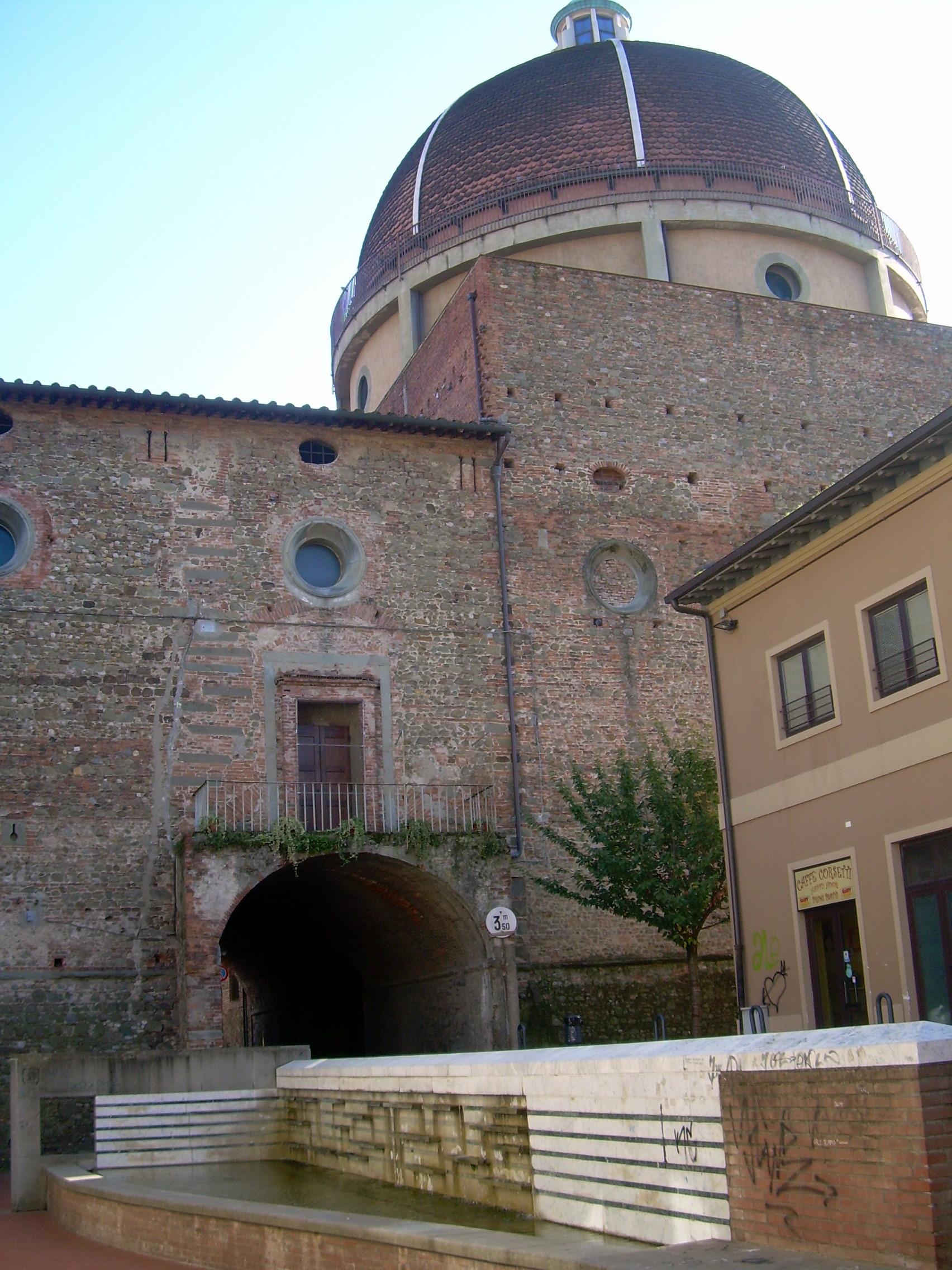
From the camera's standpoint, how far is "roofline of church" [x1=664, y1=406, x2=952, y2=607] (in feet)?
44.9

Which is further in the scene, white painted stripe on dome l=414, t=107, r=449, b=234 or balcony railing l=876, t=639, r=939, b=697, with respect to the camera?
white painted stripe on dome l=414, t=107, r=449, b=234

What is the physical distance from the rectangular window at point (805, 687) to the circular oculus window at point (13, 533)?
11034 millimetres

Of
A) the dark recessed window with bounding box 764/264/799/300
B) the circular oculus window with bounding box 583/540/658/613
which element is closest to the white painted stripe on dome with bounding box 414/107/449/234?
the dark recessed window with bounding box 764/264/799/300

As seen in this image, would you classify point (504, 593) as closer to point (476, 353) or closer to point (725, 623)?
point (476, 353)

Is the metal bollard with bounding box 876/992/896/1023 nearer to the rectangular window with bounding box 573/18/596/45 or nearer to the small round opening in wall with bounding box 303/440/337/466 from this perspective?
the small round opening in wall with bounding box 303/440/337/466

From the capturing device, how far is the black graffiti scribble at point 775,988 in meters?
16.3

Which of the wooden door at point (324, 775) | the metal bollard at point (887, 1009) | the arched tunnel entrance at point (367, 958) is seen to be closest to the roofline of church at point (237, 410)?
the wooden door at point (324, 775)

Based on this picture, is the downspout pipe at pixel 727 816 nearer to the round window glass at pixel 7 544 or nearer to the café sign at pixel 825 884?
the café sign at pixel 825 884

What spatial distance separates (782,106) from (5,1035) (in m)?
24.7

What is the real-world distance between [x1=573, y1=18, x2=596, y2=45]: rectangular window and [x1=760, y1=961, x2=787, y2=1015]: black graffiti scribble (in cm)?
2780

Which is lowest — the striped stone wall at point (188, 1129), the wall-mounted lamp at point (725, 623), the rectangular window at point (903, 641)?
the striped stone wall at point (188, 1129)

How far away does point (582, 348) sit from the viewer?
81.9 ft

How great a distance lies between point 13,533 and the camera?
20703mm

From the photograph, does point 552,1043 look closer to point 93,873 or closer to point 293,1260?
point 93,873
